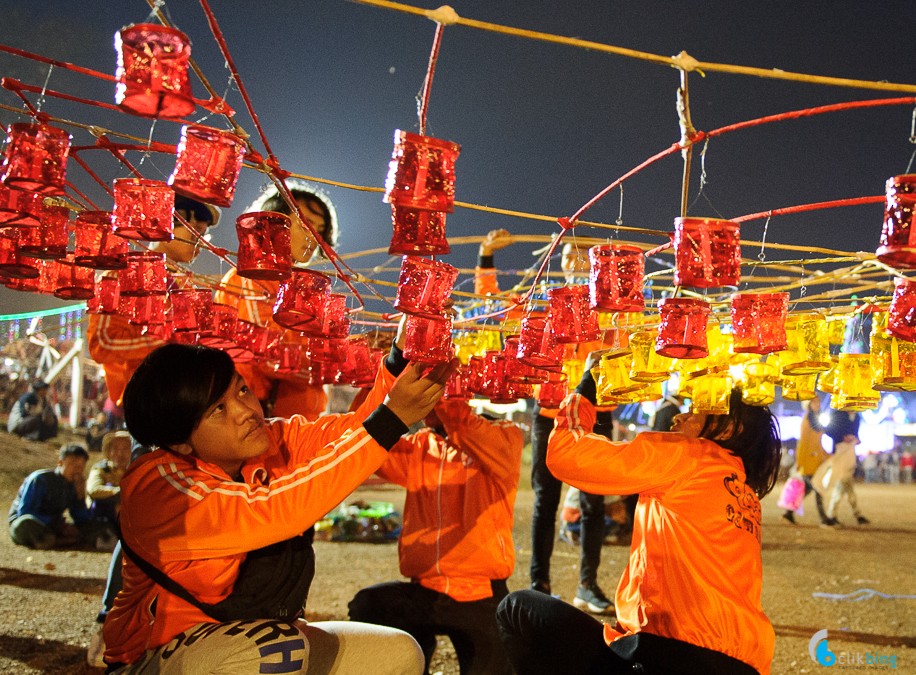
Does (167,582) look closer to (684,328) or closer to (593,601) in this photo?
(684,328)

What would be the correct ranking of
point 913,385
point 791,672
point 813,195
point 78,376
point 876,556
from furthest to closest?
point 813,195 → point 78,376 → point 876,556 → point 791,672 → point 913,385

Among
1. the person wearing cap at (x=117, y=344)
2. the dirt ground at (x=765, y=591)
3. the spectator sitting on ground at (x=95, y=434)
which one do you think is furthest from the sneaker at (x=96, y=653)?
the spectator sitting on ground at (x=95, y=434)

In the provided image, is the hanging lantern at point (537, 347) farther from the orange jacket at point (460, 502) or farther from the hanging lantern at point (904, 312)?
the hanging lantern at point (904, 312)

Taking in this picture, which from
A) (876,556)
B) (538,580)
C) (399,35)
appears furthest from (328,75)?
(876,556)

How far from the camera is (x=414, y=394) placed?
1957 mm

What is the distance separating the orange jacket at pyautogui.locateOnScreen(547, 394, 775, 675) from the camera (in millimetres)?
2266

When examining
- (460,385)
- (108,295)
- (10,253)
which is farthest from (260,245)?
(460,385)

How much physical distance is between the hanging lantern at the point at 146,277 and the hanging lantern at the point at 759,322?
6.77 feet

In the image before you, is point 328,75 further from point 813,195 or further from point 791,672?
point 813,195

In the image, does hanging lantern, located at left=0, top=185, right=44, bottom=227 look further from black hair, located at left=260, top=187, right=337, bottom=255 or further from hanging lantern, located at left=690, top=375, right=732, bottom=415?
hanging lantern, located at left=690, top=375, right=732, bottom=415

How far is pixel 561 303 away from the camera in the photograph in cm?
256

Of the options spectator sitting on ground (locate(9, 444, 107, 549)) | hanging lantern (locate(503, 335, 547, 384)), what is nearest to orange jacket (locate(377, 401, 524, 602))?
hanging lantern (locate(503, 335, 547, 384))

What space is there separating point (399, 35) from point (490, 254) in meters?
4.22

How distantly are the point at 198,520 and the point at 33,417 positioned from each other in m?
12.1
